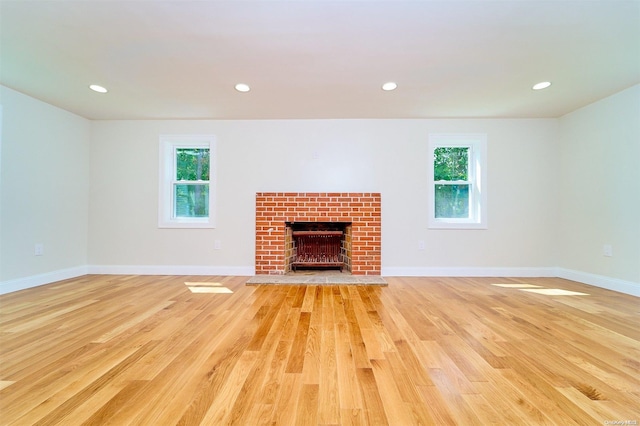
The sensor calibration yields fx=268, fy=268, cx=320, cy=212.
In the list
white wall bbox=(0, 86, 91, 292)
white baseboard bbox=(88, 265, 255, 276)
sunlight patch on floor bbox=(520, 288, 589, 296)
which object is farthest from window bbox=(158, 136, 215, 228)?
sunlight patch on floor bbox=(520, 288, 589, 296)

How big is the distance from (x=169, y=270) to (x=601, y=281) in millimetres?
5541

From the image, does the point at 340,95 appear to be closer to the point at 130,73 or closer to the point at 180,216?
the point at 130,73

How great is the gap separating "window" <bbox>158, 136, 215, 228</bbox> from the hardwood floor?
152 centimetres

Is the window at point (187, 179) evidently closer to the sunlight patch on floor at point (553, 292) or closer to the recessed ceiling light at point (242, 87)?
the recessed ceiling light at point (242, 87)

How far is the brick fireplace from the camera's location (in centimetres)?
374

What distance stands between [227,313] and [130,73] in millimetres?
2447

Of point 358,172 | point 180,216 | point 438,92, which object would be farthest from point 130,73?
point 438,92

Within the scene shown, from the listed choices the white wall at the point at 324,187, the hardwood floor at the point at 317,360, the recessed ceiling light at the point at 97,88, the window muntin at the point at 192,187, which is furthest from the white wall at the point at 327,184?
the hardwood floor at the point at 317,360

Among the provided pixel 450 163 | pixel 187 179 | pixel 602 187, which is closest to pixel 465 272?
pixel 450 163

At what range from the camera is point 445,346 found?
5.66ft

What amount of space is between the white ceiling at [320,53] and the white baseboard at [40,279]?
2.11 metres

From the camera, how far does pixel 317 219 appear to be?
381 cm

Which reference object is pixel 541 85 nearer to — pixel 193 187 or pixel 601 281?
pixel 601 281

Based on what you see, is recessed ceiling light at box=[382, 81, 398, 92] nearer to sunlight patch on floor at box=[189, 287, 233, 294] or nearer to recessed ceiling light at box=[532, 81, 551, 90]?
recessed ceiling light at box=[532, 81, 551, 90]
